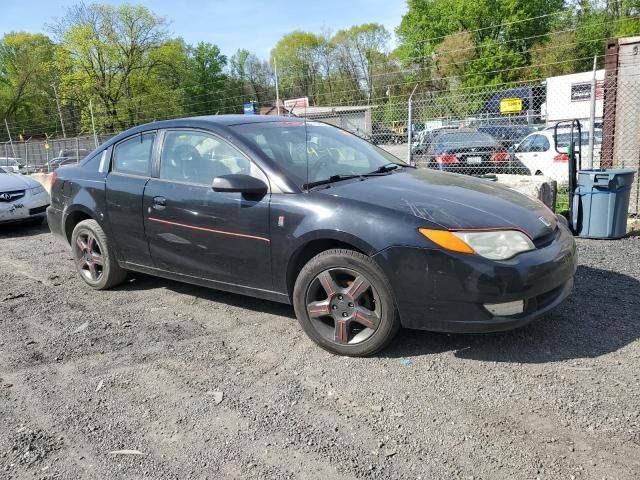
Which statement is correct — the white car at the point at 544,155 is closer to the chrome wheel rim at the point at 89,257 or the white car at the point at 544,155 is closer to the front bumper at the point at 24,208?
the chrome wheel rim at the point at 89,257

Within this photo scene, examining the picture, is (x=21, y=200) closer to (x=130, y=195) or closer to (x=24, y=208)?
(x=24, y=208)

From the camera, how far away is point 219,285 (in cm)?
399

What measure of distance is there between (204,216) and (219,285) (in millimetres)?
538

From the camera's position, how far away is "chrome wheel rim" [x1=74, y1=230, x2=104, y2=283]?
4.99 meters

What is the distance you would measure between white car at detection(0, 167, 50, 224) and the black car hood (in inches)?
275

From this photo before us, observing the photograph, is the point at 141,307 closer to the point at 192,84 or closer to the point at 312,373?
the point at 312,373

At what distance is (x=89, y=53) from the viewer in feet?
159

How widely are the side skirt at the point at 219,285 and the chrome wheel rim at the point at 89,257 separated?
17.5 inches

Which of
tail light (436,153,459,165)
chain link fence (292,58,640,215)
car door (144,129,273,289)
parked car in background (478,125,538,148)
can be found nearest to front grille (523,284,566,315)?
car door (144,129,273,289)

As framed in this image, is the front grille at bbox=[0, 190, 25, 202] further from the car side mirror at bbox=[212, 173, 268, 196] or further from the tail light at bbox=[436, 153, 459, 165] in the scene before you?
the tail light at bbox=[436, 153, 459, 165]

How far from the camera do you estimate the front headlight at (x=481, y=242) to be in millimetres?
3014

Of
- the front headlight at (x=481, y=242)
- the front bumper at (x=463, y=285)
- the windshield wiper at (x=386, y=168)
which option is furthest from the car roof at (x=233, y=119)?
the front headlight at (x=481, y=242)

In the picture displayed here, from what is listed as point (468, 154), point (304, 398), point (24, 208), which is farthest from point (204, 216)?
point (468, 154)

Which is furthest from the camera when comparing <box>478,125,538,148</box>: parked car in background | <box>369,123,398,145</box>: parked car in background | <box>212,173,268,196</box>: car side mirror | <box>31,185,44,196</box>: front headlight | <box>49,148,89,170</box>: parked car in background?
<box>49,148,89,170</box>: parked car in background
